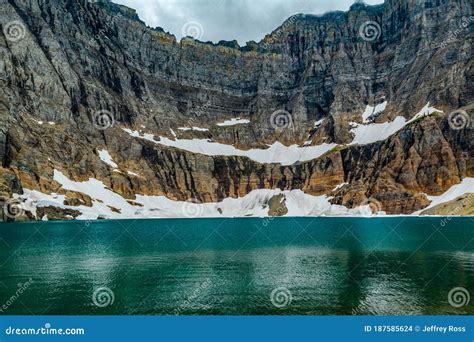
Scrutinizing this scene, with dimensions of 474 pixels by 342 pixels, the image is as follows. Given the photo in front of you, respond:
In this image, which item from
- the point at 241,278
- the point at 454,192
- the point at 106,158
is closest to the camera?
the point at 241,278

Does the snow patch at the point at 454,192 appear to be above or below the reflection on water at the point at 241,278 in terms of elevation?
above

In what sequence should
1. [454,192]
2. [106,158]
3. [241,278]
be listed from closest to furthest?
[241,278]
[454,192]
[106,158]

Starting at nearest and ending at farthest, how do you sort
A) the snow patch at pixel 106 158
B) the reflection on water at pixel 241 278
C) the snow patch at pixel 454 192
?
the reflection on water at pixel 241 278 → the snow patch at pixel 454 192 → the snow patch at pixel 106 158

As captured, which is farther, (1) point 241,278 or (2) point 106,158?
(2) point 106,158

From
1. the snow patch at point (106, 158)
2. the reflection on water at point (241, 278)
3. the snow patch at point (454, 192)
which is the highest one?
the snow patch at point (106, 158)

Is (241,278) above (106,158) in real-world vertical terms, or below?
below

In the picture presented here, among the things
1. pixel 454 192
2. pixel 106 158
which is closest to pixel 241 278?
pixel 454 192

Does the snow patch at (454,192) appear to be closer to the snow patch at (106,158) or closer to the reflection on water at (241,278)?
the reflection on water at (241,278)

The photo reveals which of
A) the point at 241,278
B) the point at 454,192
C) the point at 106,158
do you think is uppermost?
the point at 106,158

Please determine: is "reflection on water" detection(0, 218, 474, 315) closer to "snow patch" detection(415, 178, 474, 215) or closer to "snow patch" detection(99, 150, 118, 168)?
"snow patch" detection(415, 178, 474, 215)

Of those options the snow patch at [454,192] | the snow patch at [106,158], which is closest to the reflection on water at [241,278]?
the snow patch at [454,192]

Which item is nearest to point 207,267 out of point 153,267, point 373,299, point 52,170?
point 153,267

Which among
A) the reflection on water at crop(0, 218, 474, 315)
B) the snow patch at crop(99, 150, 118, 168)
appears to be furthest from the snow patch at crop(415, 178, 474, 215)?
the snow patch at crop(99, 150, 118, 168)

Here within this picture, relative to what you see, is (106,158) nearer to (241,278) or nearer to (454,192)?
(454,192)
